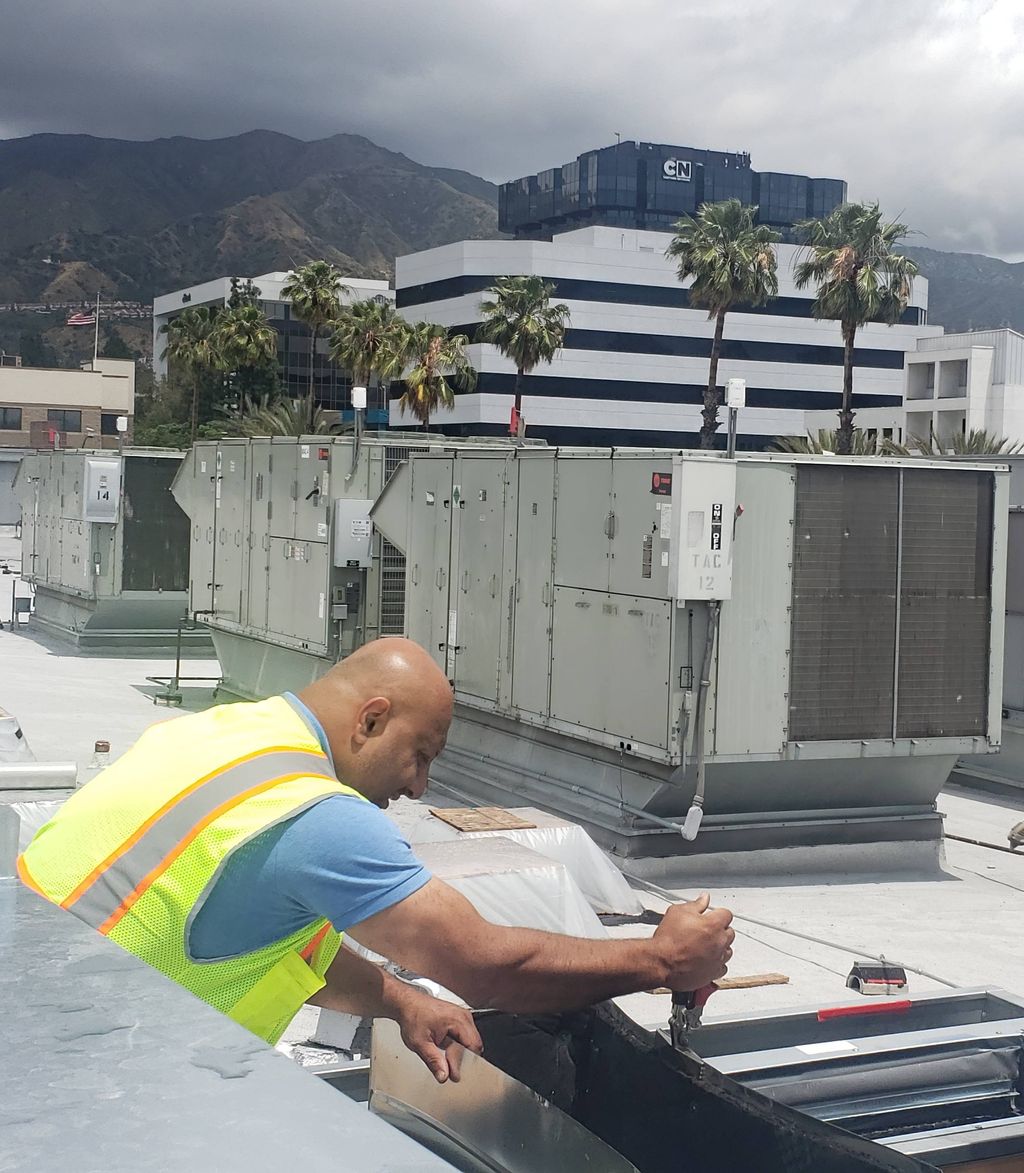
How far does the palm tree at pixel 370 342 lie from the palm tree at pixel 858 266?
1187cm

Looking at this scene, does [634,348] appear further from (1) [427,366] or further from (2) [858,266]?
(1) [427,366]

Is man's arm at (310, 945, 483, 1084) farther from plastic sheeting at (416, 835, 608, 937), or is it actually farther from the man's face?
plastic sheeting at (416, 835, 608, 937)

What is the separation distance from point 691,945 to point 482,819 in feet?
17.7

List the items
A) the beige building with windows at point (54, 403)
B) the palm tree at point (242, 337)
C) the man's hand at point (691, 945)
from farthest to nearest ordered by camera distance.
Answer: the beige building with windows at point (54, 403), the palm tree at point (242, 337), the man's hand at point (691, 945)

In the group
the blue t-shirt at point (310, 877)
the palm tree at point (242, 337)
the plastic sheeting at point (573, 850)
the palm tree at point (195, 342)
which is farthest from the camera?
the palm tree at point (195, 342)

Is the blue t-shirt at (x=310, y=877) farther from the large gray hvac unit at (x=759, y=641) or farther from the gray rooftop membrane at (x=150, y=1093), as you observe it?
the large gray hvac unit at (x=759, y=641)

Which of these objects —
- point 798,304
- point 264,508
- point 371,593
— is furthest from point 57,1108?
point 798,304

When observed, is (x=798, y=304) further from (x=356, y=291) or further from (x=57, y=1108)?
(x=57, y=1108)

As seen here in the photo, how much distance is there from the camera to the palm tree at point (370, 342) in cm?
4294

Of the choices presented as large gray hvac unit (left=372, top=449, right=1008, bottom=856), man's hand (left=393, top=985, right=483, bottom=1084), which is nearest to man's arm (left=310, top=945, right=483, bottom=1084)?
man's hand (left=393, top=985, right=483, bottom=1084)

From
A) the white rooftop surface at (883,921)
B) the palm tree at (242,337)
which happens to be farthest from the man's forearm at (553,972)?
the palm tree at (242,337)

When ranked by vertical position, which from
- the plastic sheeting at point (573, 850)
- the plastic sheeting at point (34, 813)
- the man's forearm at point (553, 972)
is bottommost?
the plastic sheeting at point (573, 850)

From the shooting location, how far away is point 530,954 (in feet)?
8.18

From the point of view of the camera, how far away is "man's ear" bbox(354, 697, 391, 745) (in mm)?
2492
